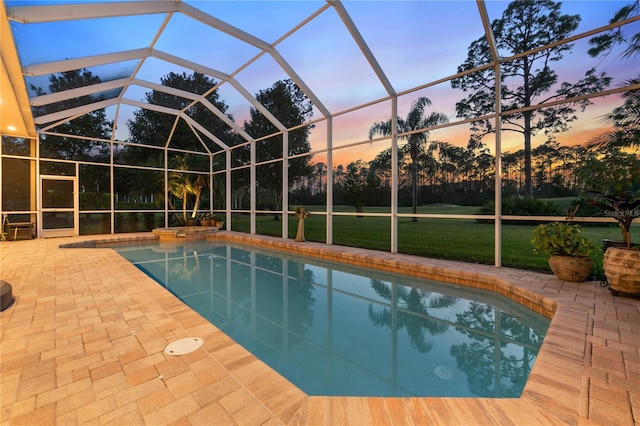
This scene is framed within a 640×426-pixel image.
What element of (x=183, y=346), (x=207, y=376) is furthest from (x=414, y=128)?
(x=207, y=376)

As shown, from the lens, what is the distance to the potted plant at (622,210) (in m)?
3.33

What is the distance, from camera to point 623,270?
336 centimetres

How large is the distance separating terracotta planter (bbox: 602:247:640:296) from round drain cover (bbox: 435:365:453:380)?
266 centimetres

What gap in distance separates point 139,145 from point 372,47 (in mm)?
9409

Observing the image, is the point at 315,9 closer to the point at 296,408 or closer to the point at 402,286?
the point at 402,286

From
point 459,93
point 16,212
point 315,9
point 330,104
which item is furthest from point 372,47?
point 16,212

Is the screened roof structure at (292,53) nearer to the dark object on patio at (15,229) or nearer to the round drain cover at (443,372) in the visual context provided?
the dark object on patio at (15,229)

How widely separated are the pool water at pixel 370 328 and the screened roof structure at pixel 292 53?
2.57 m

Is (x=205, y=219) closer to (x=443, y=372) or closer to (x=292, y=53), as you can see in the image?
(x=292, y=53)

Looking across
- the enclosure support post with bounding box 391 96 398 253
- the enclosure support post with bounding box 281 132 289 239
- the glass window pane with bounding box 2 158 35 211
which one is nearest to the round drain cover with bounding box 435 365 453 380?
the enclosure support post with bounding box 391 96 398 253

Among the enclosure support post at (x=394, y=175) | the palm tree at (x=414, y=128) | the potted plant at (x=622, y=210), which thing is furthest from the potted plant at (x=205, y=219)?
the potted plant at (x=622, y=210)

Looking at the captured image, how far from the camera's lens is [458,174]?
32.4 ft

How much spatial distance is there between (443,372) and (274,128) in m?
14.3

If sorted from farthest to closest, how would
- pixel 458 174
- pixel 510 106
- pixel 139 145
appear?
pixel 139 145 < pixel 458 174 < pixel 510 106
